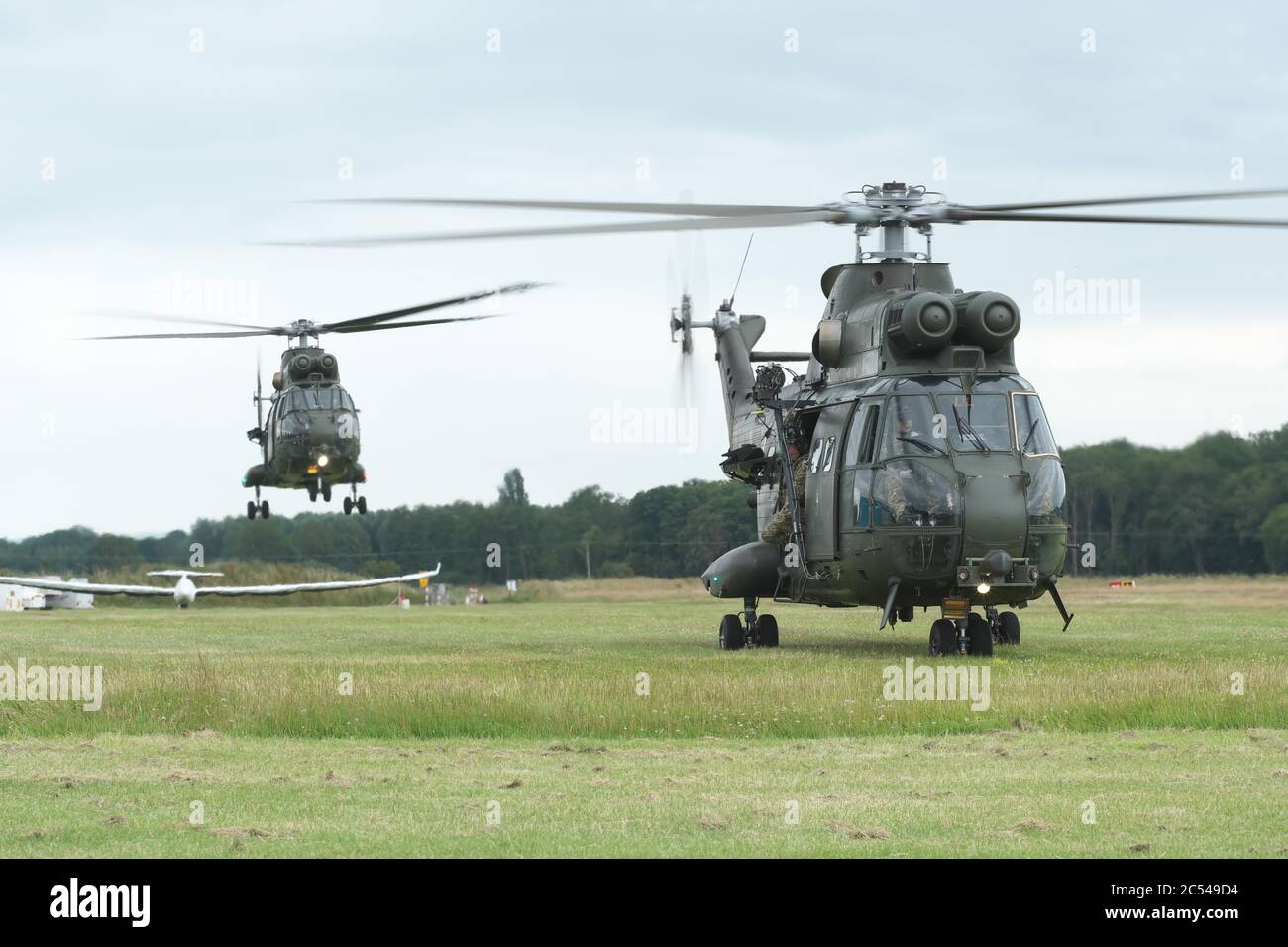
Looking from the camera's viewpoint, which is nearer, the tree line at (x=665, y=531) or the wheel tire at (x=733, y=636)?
the wheel tire at (x=733, y=636)

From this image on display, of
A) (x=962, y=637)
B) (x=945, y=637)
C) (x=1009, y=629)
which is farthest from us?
(x=1009, y=629)

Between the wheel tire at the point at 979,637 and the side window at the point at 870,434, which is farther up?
the side window at the point at 870,434

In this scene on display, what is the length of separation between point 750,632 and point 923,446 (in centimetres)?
703

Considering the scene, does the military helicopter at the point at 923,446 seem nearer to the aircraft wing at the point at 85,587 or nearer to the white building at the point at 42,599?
the aircraft wing at the point at 85,587

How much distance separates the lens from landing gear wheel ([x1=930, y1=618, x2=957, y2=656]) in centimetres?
2648

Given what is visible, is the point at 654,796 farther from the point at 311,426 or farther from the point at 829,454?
the point at 311,426

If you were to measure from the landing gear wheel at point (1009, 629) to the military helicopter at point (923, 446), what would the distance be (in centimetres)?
3

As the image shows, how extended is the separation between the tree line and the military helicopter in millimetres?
39351

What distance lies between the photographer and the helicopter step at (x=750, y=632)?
103 ft

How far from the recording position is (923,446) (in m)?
25.8

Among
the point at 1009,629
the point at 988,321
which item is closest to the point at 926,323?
the point at 988,321

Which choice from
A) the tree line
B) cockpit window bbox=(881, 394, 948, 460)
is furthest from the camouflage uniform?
the tree line

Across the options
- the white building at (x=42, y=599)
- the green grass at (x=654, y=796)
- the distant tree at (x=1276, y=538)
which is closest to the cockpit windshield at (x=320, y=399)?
the white building at (x=42, y=599)
